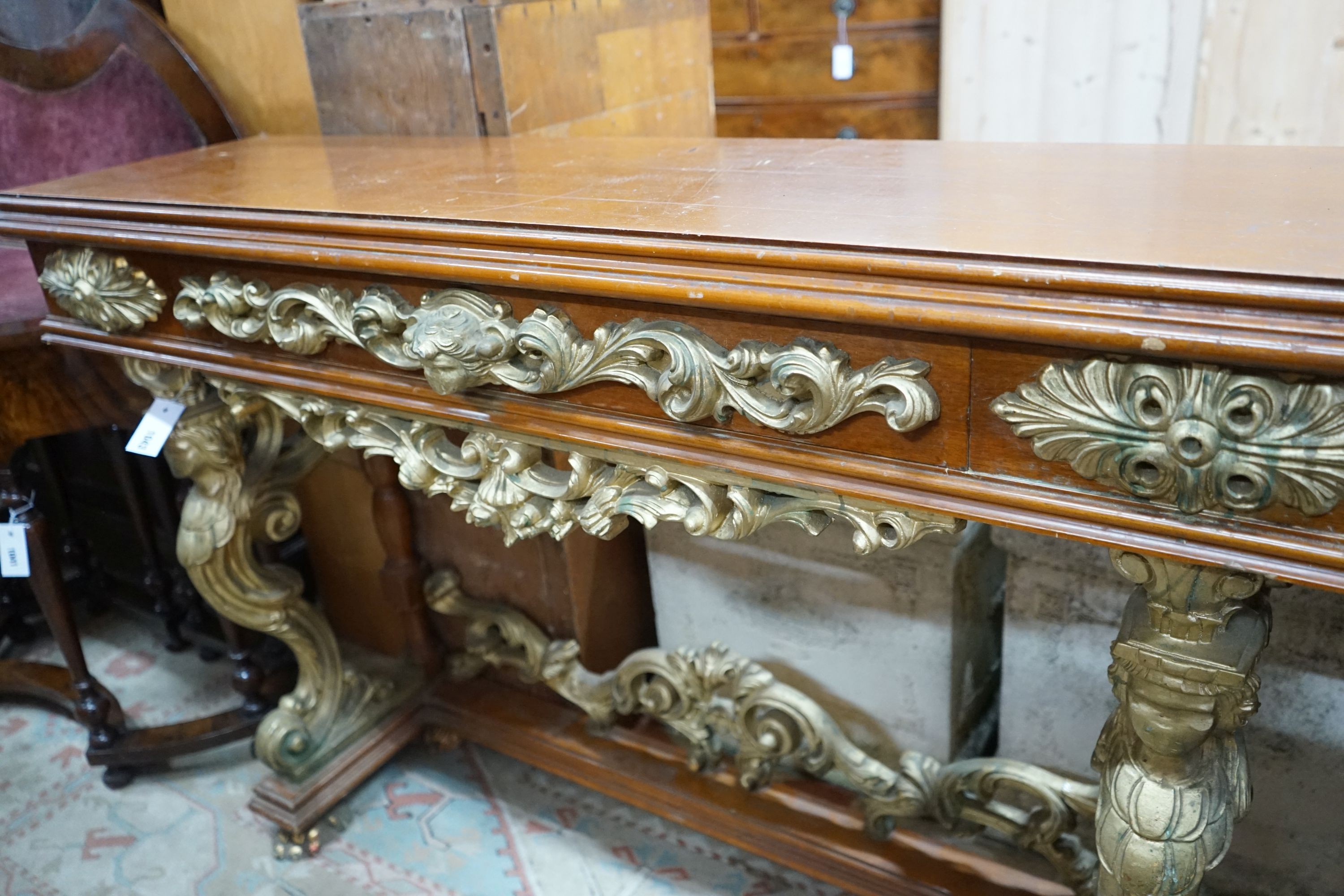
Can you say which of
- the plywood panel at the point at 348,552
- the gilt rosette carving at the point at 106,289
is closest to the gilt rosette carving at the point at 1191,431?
the gilt rosette carving at the point at 106,289

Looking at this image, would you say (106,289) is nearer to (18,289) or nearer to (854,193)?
→ (18,289)

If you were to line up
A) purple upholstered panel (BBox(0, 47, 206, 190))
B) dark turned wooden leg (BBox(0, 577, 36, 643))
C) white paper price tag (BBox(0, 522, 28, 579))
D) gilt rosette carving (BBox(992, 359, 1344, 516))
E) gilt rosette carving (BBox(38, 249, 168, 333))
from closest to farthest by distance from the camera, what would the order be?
gilt rosette carving (BBox(992, 359, 1344, 516)), gilt rosette carving (BBox(38, 249, 168, 333)), white paper price tag (BBox(0, 522, 28, 579)), purple upholstered panel (BBox(0, 47, 206, 190)), dark turned wooden leg (BBox(0, 577, 36, 643))

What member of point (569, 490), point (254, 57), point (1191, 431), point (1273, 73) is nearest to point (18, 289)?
point (254, 57)

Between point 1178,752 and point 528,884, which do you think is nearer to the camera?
point 1178,752

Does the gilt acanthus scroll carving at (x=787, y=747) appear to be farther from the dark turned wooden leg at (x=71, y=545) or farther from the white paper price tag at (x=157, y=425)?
the dark turned wooden leg at (x=71, y=545)

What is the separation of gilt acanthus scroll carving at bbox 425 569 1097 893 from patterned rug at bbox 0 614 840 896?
5.5 inches

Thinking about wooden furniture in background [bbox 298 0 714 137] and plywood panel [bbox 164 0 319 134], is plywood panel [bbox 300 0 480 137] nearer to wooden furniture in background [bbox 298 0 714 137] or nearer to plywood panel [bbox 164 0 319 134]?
wooden furniture in background [bbox 298 0 714 137]

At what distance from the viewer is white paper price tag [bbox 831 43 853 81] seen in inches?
102

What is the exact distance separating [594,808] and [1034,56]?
1766 mm

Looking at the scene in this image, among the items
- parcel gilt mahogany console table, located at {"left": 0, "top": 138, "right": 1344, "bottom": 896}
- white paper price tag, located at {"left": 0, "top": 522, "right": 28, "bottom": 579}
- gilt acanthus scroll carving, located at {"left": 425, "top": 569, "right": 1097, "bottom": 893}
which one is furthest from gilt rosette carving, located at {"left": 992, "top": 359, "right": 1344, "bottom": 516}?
white paper price tag, located at {"left": 0, "top": 522, "right": 28, "bottom": 579}

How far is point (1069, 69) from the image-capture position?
2174mm

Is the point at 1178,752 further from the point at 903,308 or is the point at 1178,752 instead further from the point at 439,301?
the point at 439,301

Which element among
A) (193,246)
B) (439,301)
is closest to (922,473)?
(439,301)

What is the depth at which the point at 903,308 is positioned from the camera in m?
0.62
